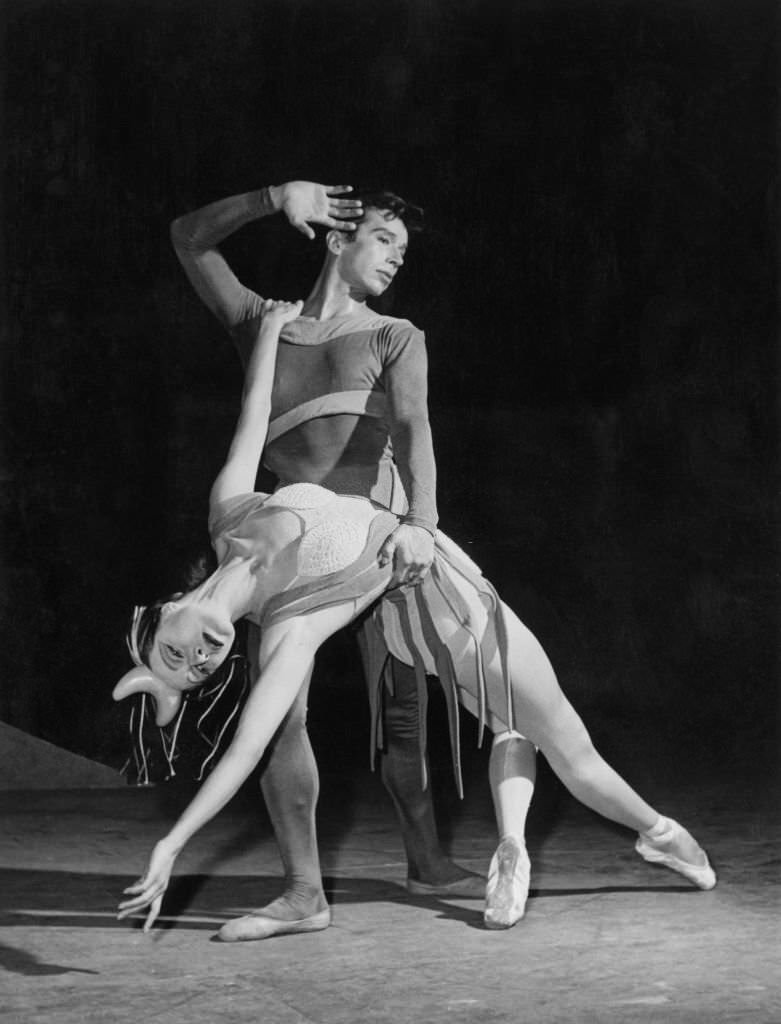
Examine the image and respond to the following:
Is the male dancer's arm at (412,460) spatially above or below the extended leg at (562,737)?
above

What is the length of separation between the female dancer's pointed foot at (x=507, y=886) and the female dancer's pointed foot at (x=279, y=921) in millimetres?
344

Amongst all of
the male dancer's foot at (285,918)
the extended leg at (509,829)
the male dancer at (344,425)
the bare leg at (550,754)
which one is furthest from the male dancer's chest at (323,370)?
the male dancer's foot at (285,918)

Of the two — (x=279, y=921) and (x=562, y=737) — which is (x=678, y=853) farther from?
(x=279, y=921)

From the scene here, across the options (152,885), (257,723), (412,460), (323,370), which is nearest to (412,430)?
(412,460)

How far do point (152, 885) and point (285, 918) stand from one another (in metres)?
0.49

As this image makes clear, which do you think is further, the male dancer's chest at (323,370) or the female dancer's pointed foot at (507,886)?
the male dancer's chest at (323,370)

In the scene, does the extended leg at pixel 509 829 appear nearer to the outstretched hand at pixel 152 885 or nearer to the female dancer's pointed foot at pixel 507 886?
Answer: the female dancer's pointed foot at pixel 507 886

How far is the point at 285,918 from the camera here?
3.62m

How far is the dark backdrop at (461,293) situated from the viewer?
5332mm

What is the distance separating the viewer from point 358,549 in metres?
3.64

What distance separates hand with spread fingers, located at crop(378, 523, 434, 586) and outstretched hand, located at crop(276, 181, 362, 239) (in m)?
0.66

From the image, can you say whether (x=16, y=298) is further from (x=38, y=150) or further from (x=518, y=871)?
(x=518, y=871)

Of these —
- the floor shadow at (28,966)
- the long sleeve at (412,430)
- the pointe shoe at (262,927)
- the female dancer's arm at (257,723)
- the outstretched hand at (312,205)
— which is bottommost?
the pointe shoe at (262,927)

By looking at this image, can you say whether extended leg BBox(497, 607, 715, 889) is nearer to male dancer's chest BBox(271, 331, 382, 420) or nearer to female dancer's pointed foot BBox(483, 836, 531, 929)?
female dancer's pointed foot BBox(483, 836, 531, 929)
